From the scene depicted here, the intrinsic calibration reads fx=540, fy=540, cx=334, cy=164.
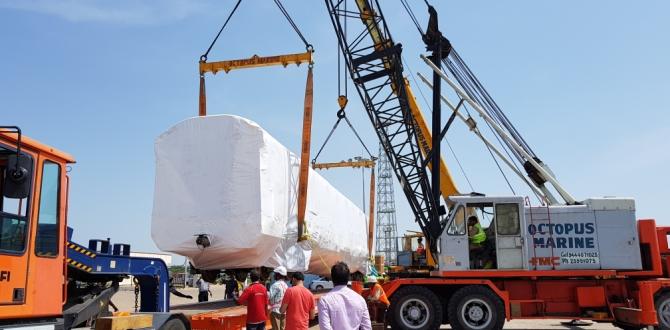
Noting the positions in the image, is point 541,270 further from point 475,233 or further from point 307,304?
point 307,304

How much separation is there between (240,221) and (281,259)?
1.97m

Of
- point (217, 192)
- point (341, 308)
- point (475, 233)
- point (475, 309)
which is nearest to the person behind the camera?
point (341, 308)

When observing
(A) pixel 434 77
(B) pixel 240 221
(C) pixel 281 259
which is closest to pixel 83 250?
(B) pixel 240 221

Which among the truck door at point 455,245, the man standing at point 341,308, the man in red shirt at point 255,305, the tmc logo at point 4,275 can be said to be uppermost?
the truck door at point 455,245

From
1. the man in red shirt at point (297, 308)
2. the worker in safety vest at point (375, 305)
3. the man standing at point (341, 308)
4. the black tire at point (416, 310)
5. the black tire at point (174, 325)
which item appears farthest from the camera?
the black tire at point (416, 310)

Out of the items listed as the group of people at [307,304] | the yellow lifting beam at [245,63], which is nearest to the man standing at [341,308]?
the group of people at [307,304]

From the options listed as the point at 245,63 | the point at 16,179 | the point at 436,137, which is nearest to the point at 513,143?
the point at 436,137

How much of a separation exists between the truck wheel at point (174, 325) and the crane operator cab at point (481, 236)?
5.76 metres

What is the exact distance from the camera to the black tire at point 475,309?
10.6m

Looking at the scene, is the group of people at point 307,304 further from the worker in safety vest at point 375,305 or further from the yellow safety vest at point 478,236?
the yellow safety vest at point 478,236

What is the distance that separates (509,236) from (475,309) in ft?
5.41

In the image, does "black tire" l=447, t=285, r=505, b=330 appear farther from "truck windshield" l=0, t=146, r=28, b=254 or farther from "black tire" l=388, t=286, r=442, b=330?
"truck windshield" l=0, t=146, r=28, b=254

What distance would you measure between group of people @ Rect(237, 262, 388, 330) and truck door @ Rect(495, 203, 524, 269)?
2808 mm

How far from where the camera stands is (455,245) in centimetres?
1115
